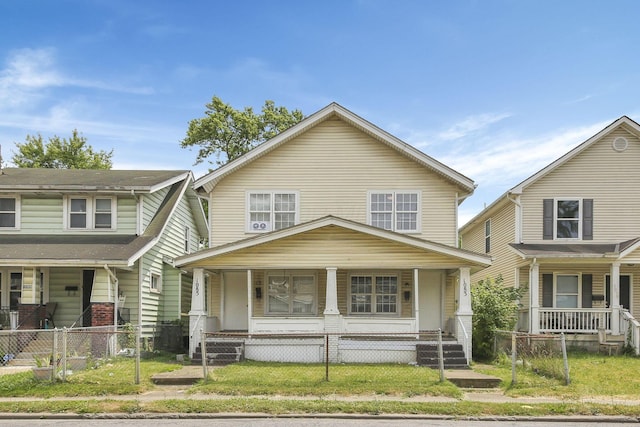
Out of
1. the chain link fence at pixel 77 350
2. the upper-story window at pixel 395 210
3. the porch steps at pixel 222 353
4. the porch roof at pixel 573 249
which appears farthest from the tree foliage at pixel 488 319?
the chain link fence at pixel 77 350

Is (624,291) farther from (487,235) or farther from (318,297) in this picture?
(318,297)

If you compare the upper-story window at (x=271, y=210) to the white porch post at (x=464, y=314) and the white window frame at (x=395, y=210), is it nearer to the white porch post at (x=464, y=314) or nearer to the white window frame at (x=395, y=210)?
the white window frame at (x=395, y=210)

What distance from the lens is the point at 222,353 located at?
1756 centimetres

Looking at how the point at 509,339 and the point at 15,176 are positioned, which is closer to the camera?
the point at 509,339

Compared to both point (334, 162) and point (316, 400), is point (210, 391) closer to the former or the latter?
point (316, 400)

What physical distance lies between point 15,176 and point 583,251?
20.8 m

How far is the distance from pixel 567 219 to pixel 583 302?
3167 millimetres

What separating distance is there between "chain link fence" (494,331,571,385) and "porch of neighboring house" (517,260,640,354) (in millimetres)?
3046

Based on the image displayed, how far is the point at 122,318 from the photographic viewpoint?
20.0 meters

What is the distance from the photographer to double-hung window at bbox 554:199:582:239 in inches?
872

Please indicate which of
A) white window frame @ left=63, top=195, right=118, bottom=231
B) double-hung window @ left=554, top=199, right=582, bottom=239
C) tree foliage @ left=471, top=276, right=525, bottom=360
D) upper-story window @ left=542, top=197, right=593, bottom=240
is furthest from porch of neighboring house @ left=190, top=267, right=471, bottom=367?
double-hung window @ left=554, top=199, right=582, bottom=239

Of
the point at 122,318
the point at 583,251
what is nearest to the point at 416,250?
the point at 583,251

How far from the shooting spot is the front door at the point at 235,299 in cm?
2089

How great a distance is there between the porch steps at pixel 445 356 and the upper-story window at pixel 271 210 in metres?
6.27
